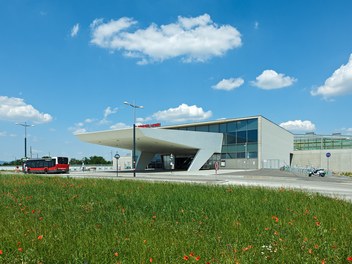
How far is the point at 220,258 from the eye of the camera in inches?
170

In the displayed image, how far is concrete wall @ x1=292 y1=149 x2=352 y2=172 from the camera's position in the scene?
55950 mm

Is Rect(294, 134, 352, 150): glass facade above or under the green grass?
above

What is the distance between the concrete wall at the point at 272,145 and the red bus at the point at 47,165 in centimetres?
3301

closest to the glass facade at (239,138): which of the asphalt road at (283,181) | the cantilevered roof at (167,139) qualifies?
the cantilevered roof at (167,139)

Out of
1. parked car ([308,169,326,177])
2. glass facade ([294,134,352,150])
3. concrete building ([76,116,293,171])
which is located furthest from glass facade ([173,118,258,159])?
glass facade ([294,134,352,150])

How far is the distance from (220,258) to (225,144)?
53.5 meters

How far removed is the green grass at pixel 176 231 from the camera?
4500 millimetres

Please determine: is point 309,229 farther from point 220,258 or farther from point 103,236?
point 103,236

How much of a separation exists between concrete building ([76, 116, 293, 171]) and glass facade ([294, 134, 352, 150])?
524 inches

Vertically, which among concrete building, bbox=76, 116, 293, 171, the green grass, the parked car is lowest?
the parked car

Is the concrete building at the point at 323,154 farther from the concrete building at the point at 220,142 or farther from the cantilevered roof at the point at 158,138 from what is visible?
the cantilevered roof at the point at 158,138

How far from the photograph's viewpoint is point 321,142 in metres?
73.1

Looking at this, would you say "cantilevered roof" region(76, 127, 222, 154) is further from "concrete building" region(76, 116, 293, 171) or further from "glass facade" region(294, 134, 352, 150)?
"glass facade" region(294, 134, 352, 150)

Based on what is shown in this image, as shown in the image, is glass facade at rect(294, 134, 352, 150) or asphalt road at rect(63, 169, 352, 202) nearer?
asphalt road at rect(63, 169, 352, 202)
